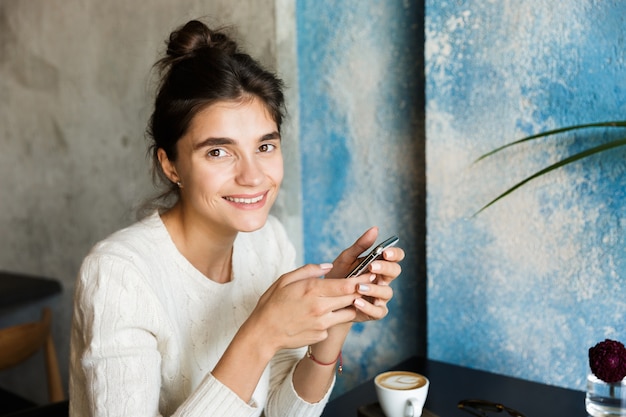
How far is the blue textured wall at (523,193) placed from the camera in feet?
3.87

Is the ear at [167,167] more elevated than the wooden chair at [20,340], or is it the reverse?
the ear at [167,167]

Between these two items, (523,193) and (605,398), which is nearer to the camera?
(605,398)

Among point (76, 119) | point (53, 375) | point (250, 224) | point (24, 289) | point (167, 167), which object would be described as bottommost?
point (53, 375)

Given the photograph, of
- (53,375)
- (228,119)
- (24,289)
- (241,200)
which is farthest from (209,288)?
(24,289)

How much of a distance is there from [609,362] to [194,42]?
939mm

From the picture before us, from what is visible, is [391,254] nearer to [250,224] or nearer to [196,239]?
[250,224]

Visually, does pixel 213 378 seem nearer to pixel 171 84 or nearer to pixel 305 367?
pixel 305 367

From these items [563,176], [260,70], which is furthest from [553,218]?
[260,70]

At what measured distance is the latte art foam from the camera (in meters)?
1.05

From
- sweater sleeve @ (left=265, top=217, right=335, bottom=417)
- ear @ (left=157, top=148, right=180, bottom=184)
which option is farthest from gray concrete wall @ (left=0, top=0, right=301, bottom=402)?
ear @ (left=157, top=148, right=180, bottom=184)

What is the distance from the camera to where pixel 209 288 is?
124 centimetres

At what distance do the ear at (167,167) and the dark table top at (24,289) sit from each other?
4.07 feet

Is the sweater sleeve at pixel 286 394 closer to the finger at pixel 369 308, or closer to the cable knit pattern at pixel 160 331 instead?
the cable knit pattern at pixel 160 331

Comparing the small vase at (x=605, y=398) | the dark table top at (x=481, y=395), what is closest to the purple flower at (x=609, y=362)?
the small vase at (x=605, y=398)
